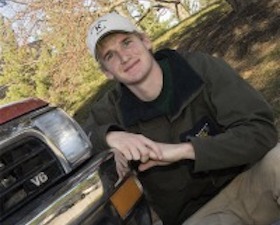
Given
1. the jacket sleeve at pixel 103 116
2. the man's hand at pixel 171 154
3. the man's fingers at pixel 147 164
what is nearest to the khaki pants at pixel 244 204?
the man's hand at pixel 171 154

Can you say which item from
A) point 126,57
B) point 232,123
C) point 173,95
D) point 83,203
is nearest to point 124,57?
point 126,57

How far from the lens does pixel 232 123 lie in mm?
2807

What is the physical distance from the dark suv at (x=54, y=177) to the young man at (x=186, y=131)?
0.16 meters

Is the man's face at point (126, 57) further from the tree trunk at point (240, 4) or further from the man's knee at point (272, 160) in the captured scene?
the tree trunk at point (240, 4)

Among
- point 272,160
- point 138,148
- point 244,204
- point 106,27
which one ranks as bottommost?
point 244,204

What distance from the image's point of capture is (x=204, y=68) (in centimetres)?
290

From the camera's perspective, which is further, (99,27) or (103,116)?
(103,116)

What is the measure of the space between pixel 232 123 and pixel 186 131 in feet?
0.75

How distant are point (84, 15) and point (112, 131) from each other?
593 cm

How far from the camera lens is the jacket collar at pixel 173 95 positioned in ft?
9.41

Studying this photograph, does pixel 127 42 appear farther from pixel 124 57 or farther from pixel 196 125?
pixel 196 125

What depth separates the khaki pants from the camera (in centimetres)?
293

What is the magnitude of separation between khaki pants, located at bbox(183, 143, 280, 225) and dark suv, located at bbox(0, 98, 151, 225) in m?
0.48

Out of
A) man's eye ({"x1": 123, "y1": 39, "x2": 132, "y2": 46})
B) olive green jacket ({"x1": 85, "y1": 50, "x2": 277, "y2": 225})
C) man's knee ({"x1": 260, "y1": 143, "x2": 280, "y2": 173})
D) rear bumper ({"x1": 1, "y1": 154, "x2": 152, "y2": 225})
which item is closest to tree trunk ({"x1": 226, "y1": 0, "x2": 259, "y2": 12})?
olive green jacket ({"x1": 85, "y1": 50, "x2": 277, "y2": 225})
